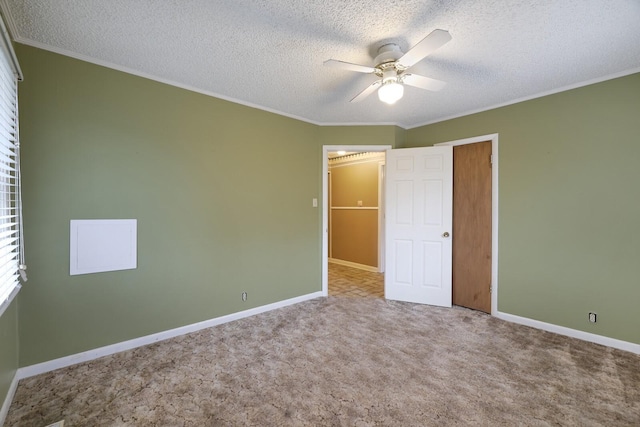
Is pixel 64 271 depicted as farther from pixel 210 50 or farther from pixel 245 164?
pixel 210 50

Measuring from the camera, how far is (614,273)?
2.54 metres

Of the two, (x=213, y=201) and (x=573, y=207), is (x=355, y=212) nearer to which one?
(x=213, y=201)

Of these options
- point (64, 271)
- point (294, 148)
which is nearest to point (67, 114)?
point (64, 271)

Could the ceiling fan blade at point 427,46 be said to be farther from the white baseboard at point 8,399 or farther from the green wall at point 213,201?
the white baseboard at point 8,399

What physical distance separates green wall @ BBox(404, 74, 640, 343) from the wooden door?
6.7 inches

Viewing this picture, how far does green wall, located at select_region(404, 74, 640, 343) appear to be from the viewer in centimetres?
248

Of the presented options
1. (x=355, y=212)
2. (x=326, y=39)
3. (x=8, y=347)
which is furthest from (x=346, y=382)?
(x=355, y=212)

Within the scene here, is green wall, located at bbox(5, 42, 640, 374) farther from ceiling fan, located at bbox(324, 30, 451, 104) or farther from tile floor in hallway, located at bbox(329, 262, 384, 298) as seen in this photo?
ceiling fan, located at bbox(324, 30, 451, 104)

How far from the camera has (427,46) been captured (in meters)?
1.71

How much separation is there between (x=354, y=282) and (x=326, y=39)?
3.75 meters

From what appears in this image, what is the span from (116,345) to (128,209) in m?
1.17

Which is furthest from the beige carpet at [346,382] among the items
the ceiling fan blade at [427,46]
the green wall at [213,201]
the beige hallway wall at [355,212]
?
the beige hallway wall at [355,212]

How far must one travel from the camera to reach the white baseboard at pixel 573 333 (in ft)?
8.03

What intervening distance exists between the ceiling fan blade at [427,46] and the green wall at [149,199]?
1.97 metres
